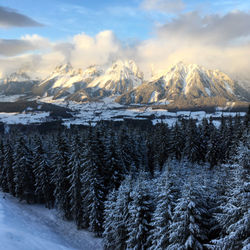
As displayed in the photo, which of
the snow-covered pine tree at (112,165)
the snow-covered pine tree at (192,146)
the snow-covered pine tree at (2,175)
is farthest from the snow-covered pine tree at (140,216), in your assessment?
the snow-covered pine tree at (2,175)

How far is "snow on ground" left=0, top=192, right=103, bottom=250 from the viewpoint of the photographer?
2006 centimetres

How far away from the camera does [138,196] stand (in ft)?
71.2

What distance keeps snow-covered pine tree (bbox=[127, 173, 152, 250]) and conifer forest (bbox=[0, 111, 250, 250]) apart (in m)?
0.10

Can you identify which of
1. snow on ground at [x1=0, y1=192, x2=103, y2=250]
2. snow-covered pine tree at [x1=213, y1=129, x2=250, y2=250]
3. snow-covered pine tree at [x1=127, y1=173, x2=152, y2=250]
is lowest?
snow on ground at [x1=0, y1=192, x2=103, y2=250]

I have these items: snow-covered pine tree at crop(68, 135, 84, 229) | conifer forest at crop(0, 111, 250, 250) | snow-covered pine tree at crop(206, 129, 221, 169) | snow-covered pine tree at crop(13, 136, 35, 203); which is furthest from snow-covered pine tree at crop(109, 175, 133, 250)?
snow-covered pine tree at crop(206, 129, 221, 169)

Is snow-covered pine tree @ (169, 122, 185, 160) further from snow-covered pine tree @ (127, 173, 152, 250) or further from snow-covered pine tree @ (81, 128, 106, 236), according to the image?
snow-covered pine tree @ (127, 173, 152, 250)

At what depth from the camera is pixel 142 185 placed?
22375mm

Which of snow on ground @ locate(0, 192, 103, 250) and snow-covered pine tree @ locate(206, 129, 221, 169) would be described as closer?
snow on ground @ locate(0, 192, 103, 250)

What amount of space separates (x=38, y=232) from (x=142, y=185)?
57.0 feet

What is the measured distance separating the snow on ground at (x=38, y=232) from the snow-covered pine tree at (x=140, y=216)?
816 cm

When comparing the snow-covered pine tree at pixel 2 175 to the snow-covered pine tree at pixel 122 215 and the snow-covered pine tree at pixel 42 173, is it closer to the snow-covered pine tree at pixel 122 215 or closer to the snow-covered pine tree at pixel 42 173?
the snow-covered pine tree at pixel 42 173

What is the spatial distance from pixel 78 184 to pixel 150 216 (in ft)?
53.1

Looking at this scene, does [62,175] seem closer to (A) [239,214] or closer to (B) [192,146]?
(B) [192,146]

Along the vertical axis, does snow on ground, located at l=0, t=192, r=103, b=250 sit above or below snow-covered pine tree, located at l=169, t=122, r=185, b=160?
below
